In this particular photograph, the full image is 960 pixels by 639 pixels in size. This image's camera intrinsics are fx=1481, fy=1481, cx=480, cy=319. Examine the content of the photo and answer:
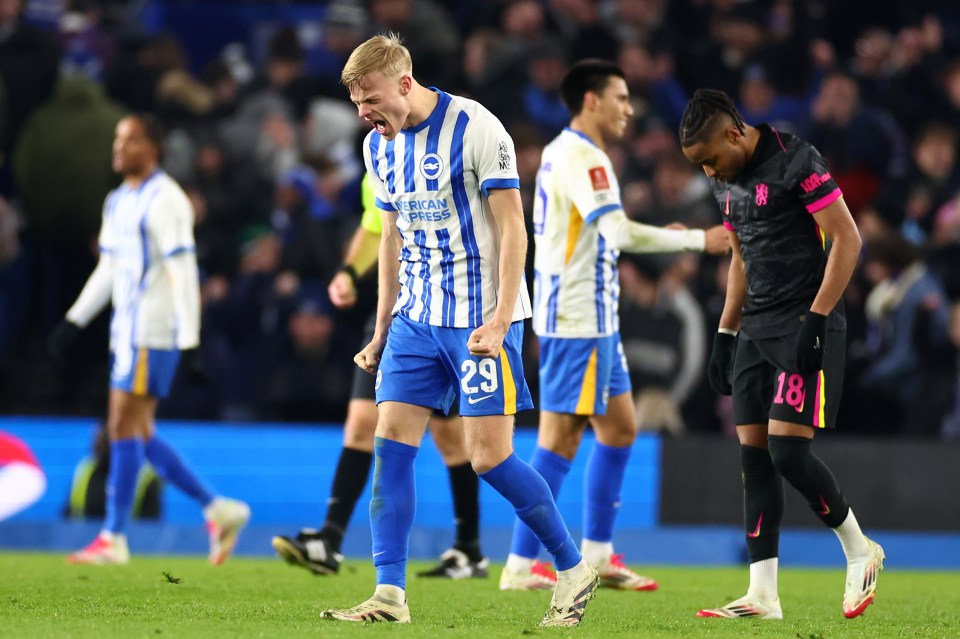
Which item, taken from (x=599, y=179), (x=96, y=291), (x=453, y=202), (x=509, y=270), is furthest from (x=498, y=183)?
(x=96, y=291)

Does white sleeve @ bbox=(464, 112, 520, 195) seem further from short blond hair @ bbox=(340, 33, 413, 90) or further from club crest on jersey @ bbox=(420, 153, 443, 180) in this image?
short blond hair @ bbox=(340, 33, 413, 90)

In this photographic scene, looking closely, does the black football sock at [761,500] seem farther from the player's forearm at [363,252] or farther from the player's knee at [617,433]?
the player's forearm at [363,252]

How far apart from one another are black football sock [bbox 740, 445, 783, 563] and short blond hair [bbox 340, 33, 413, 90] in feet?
7.08

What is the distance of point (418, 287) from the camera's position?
5.45m

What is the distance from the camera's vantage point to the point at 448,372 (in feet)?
17.7

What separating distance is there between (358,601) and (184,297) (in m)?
2.95

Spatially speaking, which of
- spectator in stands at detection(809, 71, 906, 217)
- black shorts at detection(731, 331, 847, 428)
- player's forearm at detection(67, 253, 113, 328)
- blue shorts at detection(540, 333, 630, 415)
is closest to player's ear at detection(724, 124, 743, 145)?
black shorts at detection(731, 331, 847, 428)

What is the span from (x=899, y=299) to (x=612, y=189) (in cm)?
516

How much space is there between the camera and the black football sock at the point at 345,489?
7590 millimetres

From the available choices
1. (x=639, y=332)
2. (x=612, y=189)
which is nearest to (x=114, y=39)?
(x=639, y=332)

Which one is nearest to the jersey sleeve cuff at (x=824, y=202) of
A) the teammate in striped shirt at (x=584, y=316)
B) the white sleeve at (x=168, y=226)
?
the teammate in striped shirt at (x=584, y=316)

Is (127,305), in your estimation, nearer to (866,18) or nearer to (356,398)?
(356,398)

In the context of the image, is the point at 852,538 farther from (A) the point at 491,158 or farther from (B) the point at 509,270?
(A) the point at 491,158

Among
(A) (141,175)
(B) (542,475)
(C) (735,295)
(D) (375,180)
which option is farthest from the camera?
(A) (141,175)
